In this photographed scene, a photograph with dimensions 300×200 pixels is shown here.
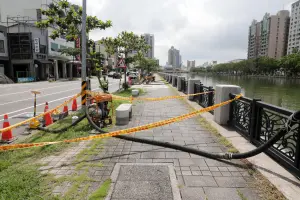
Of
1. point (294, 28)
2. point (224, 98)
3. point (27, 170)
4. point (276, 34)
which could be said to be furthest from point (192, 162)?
point (276, 34)

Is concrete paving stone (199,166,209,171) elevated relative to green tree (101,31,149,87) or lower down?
lower down

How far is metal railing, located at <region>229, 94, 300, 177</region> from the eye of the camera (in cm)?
356

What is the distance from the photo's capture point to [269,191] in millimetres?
3107

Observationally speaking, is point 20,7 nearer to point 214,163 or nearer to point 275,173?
point 214,163

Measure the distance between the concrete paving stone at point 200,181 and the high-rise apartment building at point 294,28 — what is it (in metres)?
126

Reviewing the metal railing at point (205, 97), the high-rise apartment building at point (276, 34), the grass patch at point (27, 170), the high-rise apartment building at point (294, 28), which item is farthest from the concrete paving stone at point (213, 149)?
the high-rise apartment building at point (276, 34)

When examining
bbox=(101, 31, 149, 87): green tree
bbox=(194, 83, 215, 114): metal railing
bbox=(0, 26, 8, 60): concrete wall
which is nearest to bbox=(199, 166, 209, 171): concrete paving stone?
bbox=(194, 83, 215, 114): metal railing

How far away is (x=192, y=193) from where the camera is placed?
307 cm

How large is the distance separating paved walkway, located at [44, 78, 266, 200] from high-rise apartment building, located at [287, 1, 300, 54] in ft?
410

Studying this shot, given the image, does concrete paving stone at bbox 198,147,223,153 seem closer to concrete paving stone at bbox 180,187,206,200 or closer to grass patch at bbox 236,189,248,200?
grass patch at bbox 236,189,248,200

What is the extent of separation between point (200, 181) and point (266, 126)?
1999 mm

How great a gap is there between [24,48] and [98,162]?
36.0 m

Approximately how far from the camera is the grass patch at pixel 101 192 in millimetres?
2927

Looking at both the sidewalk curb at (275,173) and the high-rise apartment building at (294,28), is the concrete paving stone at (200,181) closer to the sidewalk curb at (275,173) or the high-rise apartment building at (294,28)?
the sidewalk curb at (275,173)
